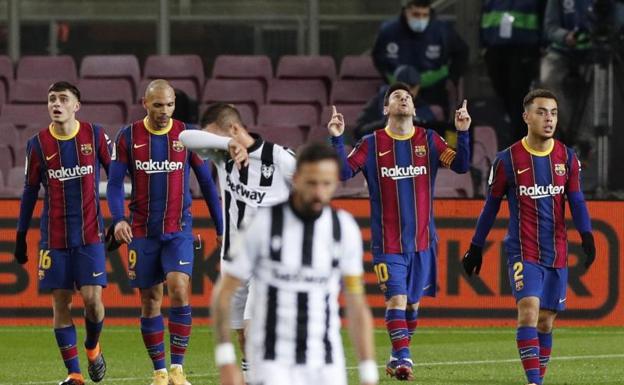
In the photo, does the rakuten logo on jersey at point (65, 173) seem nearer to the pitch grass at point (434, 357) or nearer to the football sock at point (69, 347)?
Result: the football sock at point (69, 347)

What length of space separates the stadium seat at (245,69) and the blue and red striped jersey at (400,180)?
27.2 ft

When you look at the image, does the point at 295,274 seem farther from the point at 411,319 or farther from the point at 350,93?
the point at 350,93

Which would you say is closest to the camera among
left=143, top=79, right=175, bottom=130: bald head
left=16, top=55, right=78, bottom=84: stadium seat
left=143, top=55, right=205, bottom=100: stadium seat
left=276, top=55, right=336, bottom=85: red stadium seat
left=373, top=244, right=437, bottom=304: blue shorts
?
left=143, top=79, right=175, bottom=130: bald head

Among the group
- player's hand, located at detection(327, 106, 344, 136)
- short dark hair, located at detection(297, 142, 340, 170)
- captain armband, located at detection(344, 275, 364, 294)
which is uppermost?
player's hand, located at detection(327, 106, 344, 136)

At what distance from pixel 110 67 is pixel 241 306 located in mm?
11132

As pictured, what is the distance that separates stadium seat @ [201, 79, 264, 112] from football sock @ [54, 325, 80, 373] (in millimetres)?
8849

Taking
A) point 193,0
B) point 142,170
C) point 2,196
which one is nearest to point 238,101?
point 193,0

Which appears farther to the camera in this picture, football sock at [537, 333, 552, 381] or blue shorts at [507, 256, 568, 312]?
football sock at [537, 333, 552, 381]

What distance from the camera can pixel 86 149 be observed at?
11656 millimetres

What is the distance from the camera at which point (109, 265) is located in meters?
17.0

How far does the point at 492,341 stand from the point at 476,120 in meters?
4.70

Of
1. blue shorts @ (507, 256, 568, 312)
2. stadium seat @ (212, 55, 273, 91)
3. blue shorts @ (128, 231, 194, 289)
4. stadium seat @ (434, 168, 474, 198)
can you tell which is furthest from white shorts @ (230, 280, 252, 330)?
stadium seat @ (212, 55, 273, 91)

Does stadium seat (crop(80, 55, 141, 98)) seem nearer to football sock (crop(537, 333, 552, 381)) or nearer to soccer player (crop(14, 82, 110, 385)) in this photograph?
soccer player (crop(14, 82, 110, 385))

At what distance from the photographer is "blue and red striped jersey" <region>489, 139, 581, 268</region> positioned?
36.6 ft
